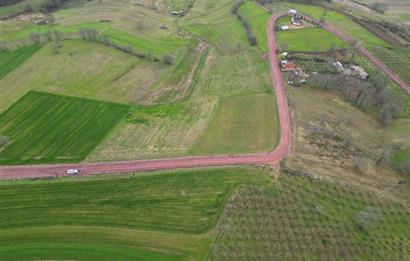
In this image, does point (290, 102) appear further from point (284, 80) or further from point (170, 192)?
point (170, 192)

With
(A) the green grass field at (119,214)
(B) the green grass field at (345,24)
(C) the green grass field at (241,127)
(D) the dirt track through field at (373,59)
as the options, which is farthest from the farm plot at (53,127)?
(B) the green grass field at (345,24)

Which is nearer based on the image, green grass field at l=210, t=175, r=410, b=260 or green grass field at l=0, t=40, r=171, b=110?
green grass field at l=210, t=175, r=410, b=260

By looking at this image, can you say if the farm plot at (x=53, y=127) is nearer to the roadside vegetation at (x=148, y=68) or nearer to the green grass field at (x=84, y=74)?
the roadside vegetation at (x=148, y=68)

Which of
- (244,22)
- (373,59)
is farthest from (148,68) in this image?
(373,59)

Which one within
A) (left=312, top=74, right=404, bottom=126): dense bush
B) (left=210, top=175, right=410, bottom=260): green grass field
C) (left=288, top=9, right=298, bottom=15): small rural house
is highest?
(left=288, top=9, right=298, bottom=15): small rural house

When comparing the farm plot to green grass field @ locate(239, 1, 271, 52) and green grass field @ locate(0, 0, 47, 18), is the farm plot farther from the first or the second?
green grass field @ locate(0, 0, 47, 18)

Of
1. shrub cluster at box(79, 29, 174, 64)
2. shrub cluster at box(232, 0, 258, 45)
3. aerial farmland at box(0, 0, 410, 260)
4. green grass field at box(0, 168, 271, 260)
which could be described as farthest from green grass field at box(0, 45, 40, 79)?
shrub cluster at box(232, 0, 258, 45)
